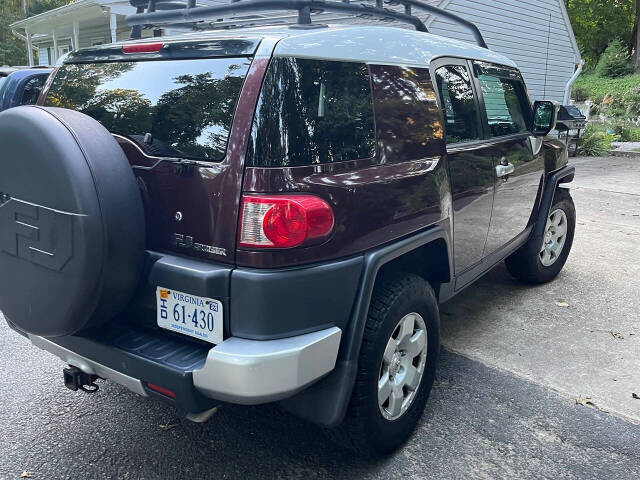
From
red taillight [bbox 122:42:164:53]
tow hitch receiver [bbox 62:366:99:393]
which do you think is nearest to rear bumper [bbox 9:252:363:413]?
tow hitch receiver [bbox 62:366:99:393]

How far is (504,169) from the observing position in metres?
3.80

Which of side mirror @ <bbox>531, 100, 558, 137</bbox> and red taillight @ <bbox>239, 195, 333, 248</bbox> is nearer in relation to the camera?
red taillight @ <bbox>239, 195, 333, 248</bbox>

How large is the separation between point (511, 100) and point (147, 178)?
2999 millimetres

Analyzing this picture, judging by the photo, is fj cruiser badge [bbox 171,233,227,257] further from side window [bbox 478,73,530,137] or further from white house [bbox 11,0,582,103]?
white house [bbox 11,0,582,103]

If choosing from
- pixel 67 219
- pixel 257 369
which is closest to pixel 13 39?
pixel 67 219

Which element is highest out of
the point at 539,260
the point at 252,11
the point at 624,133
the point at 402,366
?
the point at 252,11

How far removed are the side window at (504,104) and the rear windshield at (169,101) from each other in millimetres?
2070

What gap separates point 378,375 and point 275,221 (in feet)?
2.90

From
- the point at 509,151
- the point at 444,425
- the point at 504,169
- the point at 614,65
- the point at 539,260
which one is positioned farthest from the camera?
the point at 614,65

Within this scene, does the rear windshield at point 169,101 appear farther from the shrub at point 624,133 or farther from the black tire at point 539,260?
the shrub at point 624,133

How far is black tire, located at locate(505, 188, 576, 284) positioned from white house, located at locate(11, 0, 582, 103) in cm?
937

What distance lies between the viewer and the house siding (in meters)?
15.6

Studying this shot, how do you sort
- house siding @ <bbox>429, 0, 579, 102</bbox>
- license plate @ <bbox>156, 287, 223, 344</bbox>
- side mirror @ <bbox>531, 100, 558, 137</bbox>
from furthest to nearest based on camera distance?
house siding @ <bbox>429, 0, 579, 102</bbox>
side mirror @ <bbox>531, 100, 558, 137</bbox>
license plate @ <bbox>156, 287, 223, 344</bbox>

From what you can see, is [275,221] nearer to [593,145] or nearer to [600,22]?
[593,145]
